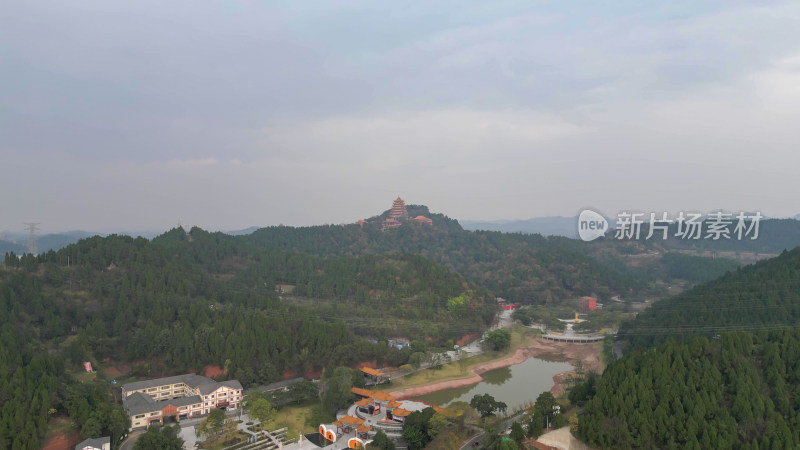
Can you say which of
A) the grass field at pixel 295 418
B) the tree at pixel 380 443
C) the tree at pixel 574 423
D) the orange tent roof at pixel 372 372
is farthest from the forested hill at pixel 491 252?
the tree at pixel 380 443

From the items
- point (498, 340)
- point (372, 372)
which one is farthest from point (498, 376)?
point (372, 372)

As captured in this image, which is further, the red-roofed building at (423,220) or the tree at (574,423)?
the red-roofed building at (423,220)

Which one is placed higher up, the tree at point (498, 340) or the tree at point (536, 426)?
the tree at point (536, 426)

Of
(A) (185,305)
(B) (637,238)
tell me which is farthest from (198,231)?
(B) (637,238)

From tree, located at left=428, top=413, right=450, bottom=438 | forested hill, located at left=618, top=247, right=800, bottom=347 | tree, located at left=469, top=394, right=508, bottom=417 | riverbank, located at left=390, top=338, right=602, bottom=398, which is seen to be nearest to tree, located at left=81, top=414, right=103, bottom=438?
tree, located at left=428, top=413, right=450, bottom=438

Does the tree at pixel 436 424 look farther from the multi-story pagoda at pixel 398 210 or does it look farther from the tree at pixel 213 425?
the multi-story pagoda at pixel 398 210

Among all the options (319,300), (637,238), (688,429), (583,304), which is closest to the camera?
(688,429)

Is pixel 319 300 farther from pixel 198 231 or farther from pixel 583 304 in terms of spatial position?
pixel 583 304
